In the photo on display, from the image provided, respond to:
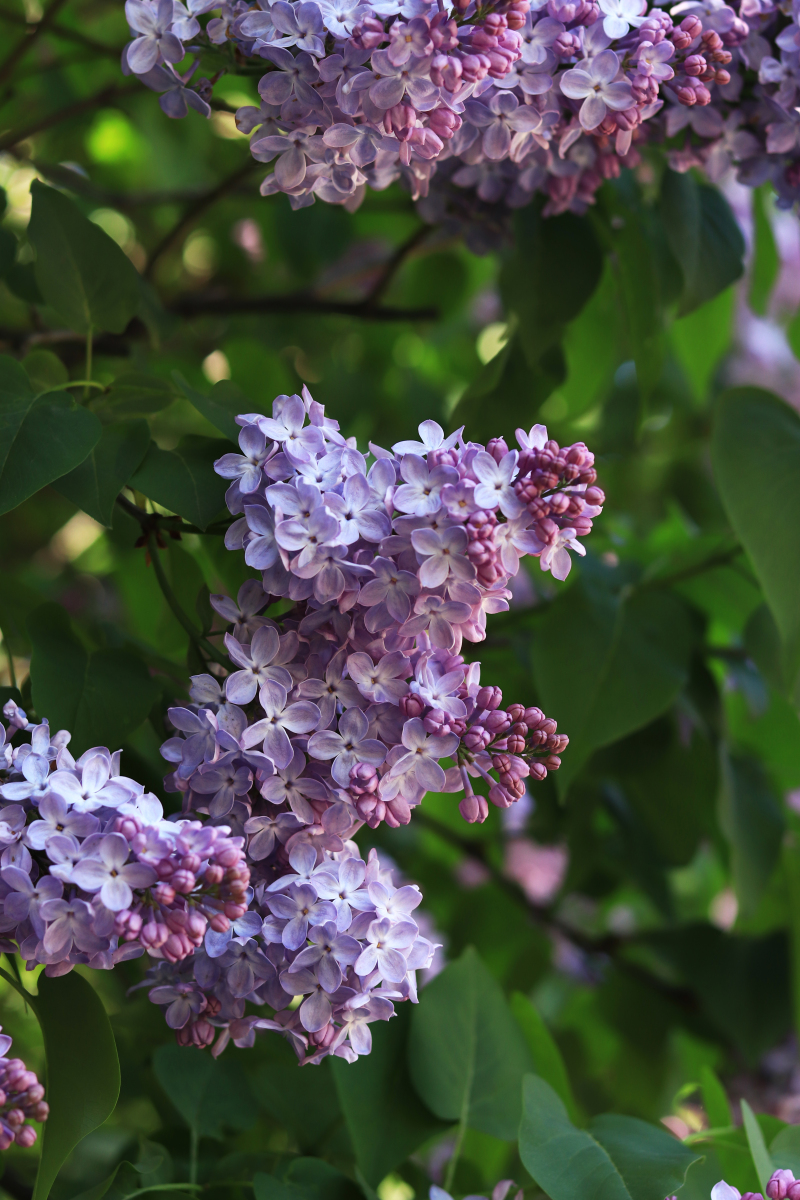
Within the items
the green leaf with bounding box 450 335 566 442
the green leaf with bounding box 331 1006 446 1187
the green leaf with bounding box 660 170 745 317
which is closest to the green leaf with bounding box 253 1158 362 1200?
the green leaf with bounding box 331 1006 446 1187

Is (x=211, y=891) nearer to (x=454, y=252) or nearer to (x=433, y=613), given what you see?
(x=433, y=613)

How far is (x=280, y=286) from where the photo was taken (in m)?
1.61

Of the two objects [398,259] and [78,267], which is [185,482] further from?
[398,259]

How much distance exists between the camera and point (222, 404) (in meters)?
0.59

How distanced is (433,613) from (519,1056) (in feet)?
1.32

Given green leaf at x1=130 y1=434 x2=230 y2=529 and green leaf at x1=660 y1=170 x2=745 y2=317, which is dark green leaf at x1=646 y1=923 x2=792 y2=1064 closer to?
green leaf at x1=660 y1=170 x2=745 y2=317

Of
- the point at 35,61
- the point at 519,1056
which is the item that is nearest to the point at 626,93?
the point at 519,1056

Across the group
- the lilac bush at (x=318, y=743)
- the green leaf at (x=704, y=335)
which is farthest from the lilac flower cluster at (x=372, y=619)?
the green leaf at (x=704, y=335)

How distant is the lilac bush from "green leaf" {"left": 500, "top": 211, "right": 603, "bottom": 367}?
0.36 metres

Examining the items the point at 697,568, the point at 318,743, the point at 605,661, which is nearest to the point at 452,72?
the point at 318,743

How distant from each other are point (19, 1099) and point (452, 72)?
1.68 feet

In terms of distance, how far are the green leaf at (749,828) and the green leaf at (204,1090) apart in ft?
1.37

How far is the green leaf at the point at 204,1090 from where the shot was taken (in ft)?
2.20

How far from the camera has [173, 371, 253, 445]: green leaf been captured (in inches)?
21.5
